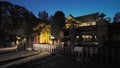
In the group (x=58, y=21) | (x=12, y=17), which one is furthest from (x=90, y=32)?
(x=12, y=17)

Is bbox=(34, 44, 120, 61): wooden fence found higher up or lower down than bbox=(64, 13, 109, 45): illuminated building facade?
lower down

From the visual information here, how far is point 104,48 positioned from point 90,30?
13.8ft

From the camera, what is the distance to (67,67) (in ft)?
33.1

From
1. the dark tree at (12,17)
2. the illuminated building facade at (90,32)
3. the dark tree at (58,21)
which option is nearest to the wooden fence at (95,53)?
the illuminated building facade at (90,32)

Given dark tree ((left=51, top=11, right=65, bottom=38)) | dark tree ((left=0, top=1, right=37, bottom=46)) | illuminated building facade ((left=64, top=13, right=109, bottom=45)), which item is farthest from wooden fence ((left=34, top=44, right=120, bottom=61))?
dark tree ((left=0, top=1, right=37, bottom=46))

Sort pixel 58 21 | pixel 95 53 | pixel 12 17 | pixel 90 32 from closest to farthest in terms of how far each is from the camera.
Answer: pixel 95 53 < pixel 90 32 < pixel 58 21 < pixel 12 17

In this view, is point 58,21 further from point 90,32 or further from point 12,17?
point 12,17

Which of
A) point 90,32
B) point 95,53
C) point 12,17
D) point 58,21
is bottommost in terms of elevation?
point 95,53

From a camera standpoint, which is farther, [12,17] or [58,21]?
[12,17]

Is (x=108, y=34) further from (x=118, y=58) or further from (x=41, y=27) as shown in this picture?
(x=41, y=27)

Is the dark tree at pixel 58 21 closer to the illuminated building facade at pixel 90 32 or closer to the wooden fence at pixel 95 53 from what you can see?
the illuminated building facade at pixel 90 32

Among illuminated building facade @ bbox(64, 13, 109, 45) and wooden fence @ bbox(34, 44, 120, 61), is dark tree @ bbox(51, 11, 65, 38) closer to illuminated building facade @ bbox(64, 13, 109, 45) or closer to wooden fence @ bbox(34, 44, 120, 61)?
illuminated building facade @ bbox(64, 13, 109, 45)

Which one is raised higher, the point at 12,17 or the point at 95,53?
the point at 12,17

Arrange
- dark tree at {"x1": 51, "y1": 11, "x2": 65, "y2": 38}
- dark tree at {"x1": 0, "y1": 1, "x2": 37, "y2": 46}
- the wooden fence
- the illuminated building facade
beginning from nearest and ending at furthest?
the wooden fence
the illuminated building facade
dark tree at {"x1": 51, "y1": 11, "x2": 65, "y2": 38}
dark tree at {"x1": 0, "y1": 1, "x2": 37, "y2": 46}
